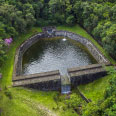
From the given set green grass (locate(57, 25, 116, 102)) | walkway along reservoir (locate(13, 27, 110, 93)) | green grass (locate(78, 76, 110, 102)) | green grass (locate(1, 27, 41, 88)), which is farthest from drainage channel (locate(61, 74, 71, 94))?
green grass (locate(1, 27, 41, 88))

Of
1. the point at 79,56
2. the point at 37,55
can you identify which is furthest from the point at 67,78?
the point at 37,55

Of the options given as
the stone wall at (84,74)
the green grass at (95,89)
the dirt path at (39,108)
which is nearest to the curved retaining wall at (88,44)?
the stone wall at (84,74)

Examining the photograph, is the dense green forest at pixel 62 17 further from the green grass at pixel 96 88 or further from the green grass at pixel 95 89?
the green grass at pixel 95 89

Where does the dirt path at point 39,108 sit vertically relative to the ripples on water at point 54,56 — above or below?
below

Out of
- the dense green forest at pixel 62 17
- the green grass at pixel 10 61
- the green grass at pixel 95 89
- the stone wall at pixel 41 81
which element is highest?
the dense green forest at pixel 62 17

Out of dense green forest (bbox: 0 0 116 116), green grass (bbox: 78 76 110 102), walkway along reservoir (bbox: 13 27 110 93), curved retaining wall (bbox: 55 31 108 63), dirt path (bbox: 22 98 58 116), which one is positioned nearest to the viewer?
dirt path (bbox: 22 98 58 116)

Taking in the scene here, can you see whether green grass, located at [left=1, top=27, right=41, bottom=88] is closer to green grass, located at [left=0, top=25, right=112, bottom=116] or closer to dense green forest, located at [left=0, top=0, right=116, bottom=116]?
green grass, located at [left=0, top=25, right=112, bottom=116]

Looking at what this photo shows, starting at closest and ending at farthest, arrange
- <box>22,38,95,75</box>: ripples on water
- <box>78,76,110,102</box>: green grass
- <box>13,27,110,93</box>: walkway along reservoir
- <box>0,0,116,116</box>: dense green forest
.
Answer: <box>78,76,110,102</box>: green grass, <box>13,27,110,93</box>: walkway along reservoir, <box>0,0,116,116</box>: dense green forest, <box>22,38,95,75</box>: ripples on water

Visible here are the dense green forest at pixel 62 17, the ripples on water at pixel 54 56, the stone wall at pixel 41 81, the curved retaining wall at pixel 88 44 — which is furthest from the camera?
the curved retaining wall at pixel 88 44
